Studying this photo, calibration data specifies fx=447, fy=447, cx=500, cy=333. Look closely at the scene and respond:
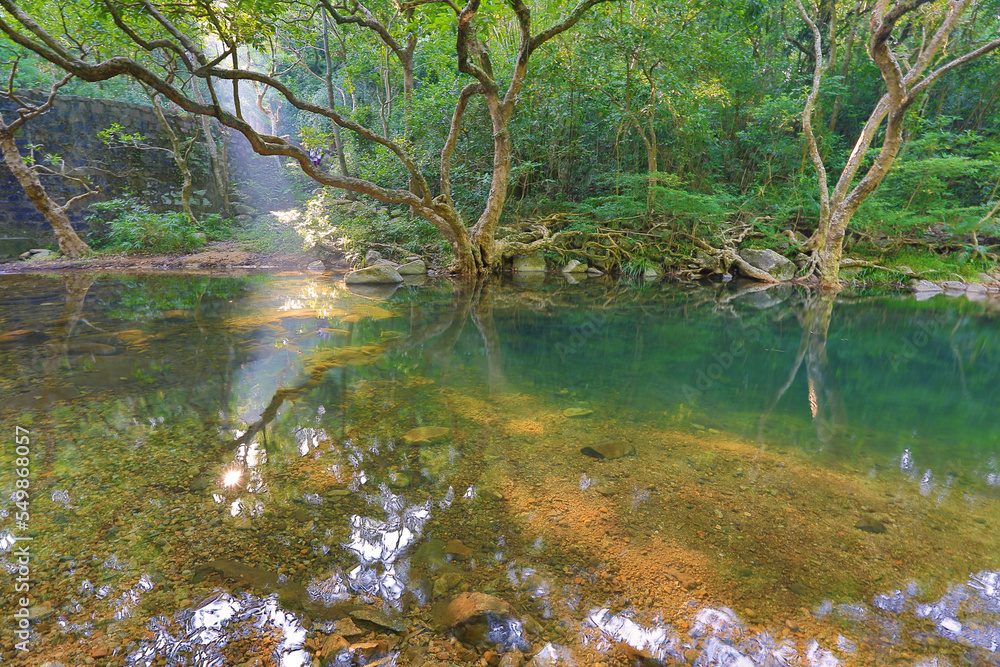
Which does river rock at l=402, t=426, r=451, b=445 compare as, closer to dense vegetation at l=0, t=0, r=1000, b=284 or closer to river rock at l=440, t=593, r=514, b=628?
river rock at l=440, t=593, r=514, b=628

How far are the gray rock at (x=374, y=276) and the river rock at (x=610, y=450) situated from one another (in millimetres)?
8290

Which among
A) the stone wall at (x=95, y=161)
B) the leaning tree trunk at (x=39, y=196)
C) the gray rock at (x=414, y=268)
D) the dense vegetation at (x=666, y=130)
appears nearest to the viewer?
the leaning tree trunk at (x=39, y=196)

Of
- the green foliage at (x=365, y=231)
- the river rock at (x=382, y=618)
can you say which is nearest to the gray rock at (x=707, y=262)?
the green foliage at (x=365, y=231)

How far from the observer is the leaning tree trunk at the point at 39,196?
31.5ft

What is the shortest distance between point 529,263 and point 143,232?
34.3ft

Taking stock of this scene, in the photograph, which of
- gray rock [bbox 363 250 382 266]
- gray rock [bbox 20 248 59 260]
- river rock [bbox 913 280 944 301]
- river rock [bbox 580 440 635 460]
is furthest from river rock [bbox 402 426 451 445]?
gray rock [bbox 20 248 59 260]

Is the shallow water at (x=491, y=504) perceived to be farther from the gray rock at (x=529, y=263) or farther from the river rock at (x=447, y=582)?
the gray rock at (x=529, y=263)

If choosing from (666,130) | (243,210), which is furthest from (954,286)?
(243,210)

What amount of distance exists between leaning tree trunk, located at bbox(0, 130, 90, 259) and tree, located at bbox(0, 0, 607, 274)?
2.51m

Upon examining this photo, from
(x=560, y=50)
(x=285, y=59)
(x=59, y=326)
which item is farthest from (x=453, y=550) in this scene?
(x=285, y=59)

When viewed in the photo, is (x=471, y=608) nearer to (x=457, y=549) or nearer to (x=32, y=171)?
→ (x=457, y=549)

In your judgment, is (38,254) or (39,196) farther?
(38,254)

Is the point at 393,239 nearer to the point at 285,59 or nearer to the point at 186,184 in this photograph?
the point at 186,184

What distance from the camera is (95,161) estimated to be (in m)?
14.2
